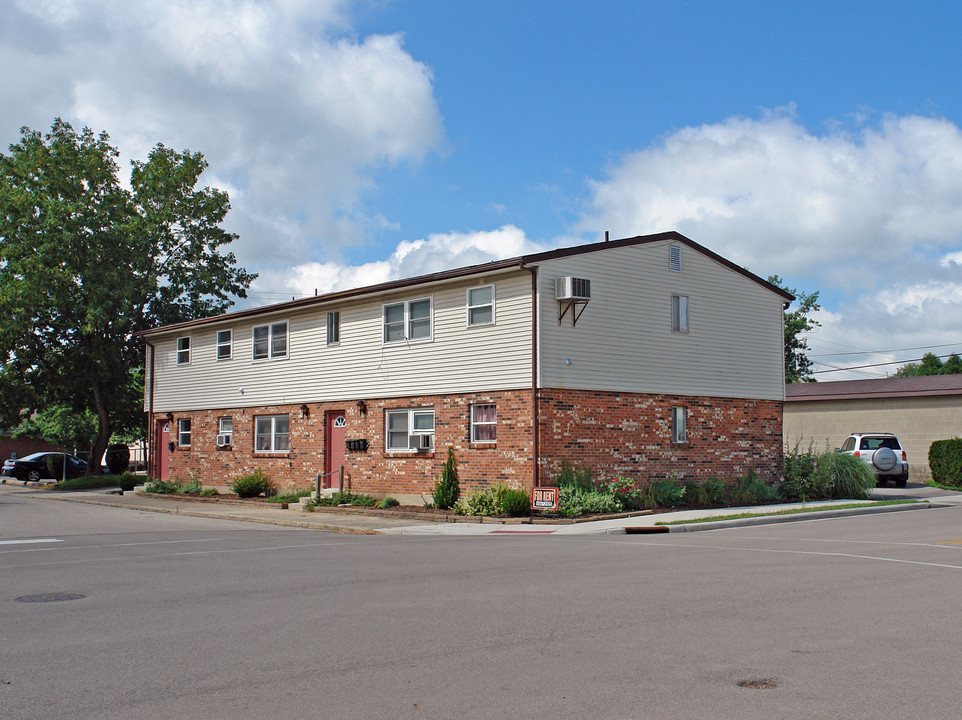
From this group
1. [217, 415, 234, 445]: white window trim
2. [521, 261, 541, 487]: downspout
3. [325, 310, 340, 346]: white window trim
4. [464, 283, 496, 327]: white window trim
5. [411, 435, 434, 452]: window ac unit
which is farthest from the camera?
[217, 415, 234, 445]: white window trim

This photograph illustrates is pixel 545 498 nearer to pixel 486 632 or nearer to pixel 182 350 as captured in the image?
pixel 486 632

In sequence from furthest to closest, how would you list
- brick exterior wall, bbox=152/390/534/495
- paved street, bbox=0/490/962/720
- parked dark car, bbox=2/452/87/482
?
parked dark car, bbox=2/452/87/482, brick exterior wall, bbox=152/390/534/495, paved street, bbox=0/490/962/720

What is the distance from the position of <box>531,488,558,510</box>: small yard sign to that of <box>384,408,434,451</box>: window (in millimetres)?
4347

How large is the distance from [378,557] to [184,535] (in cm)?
618

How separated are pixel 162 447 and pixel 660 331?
67.8 ft

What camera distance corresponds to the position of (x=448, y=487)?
22.8 metres

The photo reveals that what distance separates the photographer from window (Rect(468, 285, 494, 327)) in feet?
75.1

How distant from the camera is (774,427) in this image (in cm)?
2702

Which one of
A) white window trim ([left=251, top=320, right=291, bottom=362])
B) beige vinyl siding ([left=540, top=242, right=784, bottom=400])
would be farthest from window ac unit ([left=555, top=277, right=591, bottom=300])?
white window trim ([left=251, top=320, right=291, bottom=362])

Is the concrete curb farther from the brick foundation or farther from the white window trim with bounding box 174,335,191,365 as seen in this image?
the white window trim with bounding box 174,335,191,365

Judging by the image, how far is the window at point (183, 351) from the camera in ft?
112

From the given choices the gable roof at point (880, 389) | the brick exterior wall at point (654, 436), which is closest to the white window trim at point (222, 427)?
the brick exterior wall at point (654, 436)

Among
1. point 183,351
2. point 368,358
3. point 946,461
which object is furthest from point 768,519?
point 183,351

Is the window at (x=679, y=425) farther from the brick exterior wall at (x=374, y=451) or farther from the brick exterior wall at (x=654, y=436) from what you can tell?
the brick exterior wall at (x=374, y=451)
